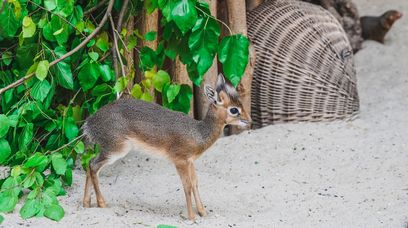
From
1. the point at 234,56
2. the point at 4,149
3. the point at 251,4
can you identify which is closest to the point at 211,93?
the point at 234,56

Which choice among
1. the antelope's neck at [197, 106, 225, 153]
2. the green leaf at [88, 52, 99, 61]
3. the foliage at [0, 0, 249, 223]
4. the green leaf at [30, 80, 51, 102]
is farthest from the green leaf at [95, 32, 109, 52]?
the antelope's neck at [197, 106, 225, 153]

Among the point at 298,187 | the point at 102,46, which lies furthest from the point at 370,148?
the point at 102,46

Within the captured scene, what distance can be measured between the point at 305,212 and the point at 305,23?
209cm

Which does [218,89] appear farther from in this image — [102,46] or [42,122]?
[42,122]

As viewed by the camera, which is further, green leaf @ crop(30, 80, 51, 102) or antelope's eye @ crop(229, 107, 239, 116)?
green leaf @ crop(30, 80, 51, 102)

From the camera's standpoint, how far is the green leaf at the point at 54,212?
510cm

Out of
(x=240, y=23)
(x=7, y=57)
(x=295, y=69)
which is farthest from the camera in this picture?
(x=295, y=69)

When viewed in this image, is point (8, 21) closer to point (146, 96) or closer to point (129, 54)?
point (129, 54)

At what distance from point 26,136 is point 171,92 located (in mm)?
972

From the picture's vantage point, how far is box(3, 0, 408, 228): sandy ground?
534 cm

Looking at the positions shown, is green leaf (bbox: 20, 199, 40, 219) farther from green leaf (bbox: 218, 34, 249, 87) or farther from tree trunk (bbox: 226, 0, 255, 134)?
tree trunk (bbox: 226, 0, 255, 134)

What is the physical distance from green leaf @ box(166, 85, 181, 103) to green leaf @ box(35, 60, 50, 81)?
840 mm

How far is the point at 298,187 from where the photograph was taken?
594 centimetres

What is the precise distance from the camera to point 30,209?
5137 mm
